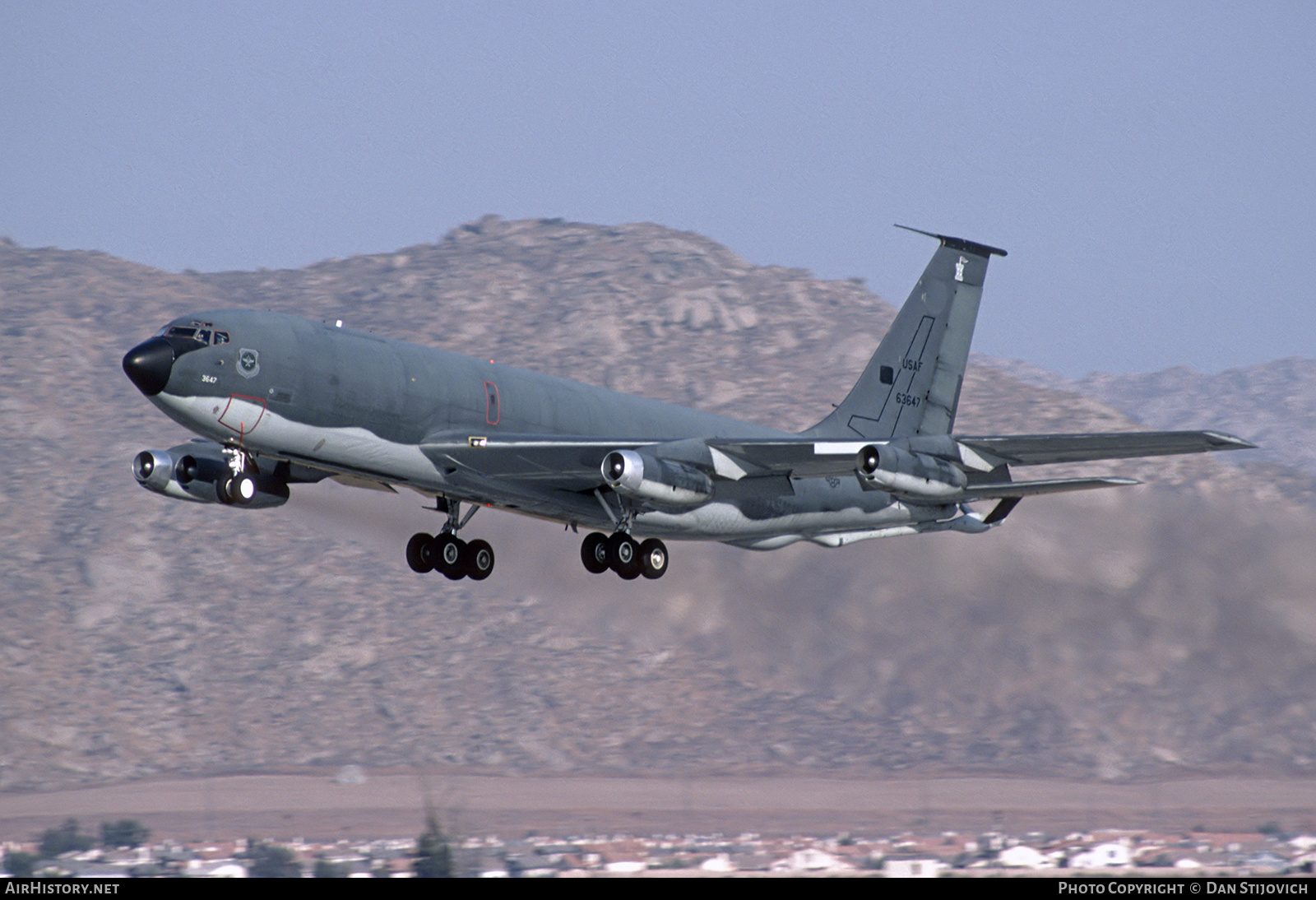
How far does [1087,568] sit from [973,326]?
40556 mm

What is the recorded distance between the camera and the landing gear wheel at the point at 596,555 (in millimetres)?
40938

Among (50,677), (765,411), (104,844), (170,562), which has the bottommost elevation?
Answer: (104,844)

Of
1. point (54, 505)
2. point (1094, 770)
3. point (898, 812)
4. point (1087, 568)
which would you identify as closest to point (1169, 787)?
point (1094, 770)

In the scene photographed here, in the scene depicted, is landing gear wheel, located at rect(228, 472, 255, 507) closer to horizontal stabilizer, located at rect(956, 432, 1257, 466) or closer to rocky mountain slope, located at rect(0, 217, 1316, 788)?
rocky mountain slope, located at rect(0, 217, 1316, 788)

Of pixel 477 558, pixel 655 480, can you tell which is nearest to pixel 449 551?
pixel 477 558

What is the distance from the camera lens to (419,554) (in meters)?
42.4

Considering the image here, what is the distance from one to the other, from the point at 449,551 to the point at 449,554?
0.24 ft

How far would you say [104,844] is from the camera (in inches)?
5037

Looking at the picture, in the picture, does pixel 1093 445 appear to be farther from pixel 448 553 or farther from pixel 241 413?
pixel 241 413

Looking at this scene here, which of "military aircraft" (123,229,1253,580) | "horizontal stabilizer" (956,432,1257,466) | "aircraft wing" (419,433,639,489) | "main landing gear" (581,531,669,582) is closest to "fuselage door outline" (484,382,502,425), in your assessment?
"military aircraft" (123,229,1253,580)

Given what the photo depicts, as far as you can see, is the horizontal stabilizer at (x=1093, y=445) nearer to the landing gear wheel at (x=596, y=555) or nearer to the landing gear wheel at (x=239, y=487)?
the landing gear wheel at (x=596, y=555)

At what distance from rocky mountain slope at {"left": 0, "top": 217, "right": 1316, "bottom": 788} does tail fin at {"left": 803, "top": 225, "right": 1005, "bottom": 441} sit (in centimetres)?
1410

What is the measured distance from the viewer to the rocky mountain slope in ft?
279
